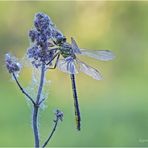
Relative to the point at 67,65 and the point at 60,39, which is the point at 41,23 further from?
the point at 67,65

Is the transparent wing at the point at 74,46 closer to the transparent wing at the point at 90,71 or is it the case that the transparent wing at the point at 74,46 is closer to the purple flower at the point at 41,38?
the transparent wing at the point at 90,71

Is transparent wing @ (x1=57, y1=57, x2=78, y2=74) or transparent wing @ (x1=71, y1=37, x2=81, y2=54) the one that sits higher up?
transparent wing @ (x1=71, y1=37, x2=81, y2=54)

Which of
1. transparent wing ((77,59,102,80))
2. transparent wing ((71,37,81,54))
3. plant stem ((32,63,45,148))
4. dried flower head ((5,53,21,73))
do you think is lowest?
plant stem ((32,63,45,148))

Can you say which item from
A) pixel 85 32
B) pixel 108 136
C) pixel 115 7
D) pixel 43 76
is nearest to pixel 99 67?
pixel 85 32

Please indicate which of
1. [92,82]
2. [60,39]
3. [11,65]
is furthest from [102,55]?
[92,82]

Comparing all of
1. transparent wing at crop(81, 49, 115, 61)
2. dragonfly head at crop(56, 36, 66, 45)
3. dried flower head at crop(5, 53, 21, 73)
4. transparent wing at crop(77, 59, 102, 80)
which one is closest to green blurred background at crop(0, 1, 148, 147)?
transparent wing at crop(81, 49, 115, 61)

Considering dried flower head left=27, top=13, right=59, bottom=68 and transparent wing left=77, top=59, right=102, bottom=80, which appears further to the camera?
transparent wing left=77, top=59, right=102, bottom=80

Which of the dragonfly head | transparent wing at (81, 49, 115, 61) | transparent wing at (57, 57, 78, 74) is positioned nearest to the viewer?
the dragonfly head

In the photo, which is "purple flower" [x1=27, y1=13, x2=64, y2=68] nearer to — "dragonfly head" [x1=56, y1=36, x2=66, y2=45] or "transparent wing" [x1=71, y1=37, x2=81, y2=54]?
"dragonfly head" [x1=56, y1=36, x2=66, y2=45]
